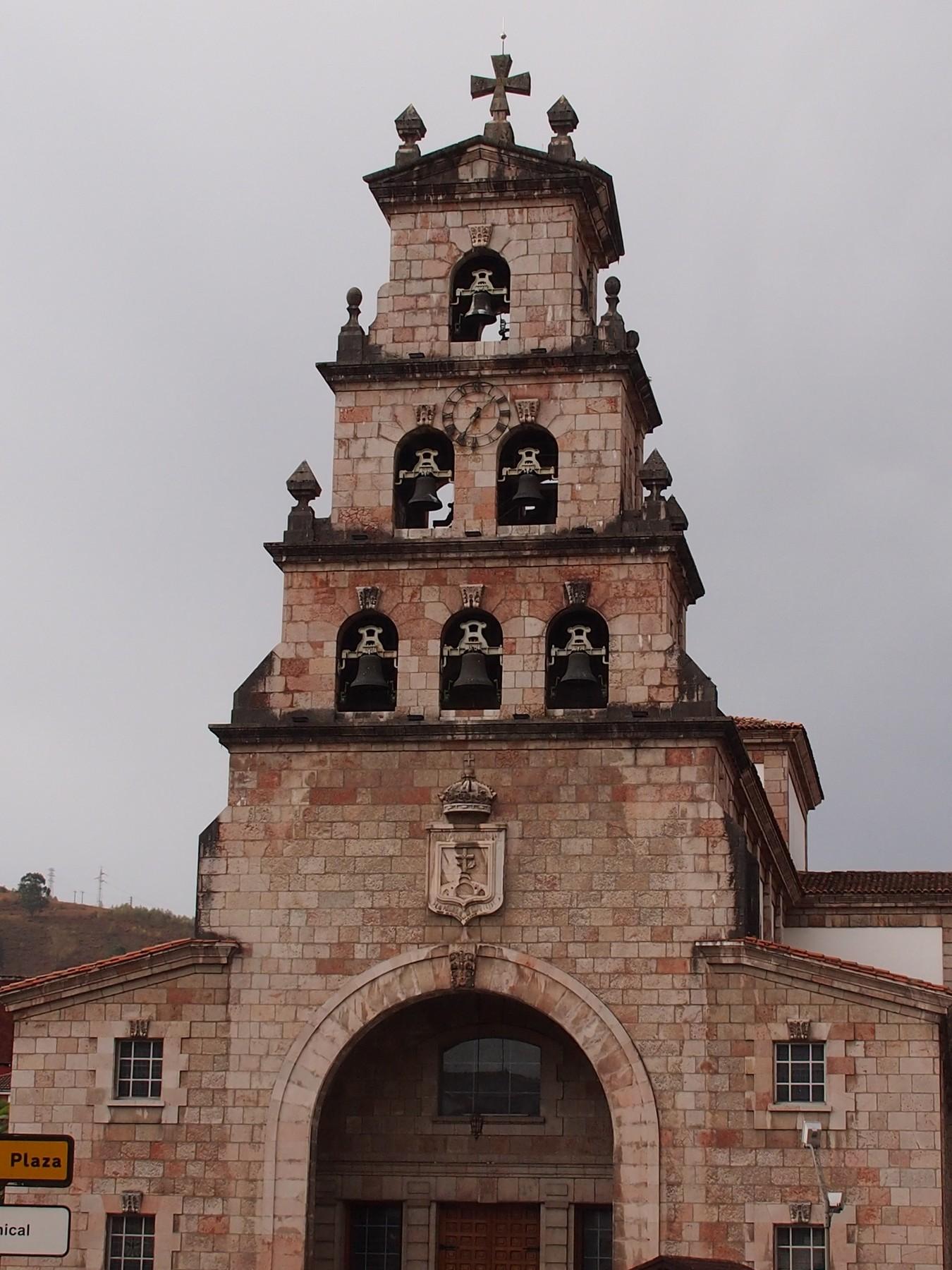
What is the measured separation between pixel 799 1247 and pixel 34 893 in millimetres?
85717

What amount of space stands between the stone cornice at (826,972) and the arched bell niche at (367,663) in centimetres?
586

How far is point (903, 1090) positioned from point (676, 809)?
4771 millimetres

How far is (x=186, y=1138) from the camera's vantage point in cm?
2975

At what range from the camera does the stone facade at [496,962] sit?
28688mm

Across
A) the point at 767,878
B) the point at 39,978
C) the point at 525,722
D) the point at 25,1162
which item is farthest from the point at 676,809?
the point at 25,1162

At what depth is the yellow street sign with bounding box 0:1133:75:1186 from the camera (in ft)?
49.9

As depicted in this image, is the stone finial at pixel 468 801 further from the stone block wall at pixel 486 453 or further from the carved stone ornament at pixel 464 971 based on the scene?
the stone block wall at pixel 486 453

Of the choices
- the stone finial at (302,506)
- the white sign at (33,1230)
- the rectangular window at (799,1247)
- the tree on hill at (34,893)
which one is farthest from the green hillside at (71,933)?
the white sign at (33,1230)

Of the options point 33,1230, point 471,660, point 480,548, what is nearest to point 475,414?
point 480,548

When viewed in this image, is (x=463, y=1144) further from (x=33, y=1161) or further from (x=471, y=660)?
(x=33, y=1161)

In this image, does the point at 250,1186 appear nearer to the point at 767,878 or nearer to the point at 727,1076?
the point at 727,1076

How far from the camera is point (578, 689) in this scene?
31172 millimetres

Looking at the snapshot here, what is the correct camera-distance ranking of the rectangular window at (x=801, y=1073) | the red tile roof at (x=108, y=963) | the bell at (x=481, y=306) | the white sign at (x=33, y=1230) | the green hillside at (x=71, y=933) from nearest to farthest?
the white sign at (x=33, y=1230), the rectangular window at (x=801, y=1073), the red tile roof at (x=108, y=963), the bell at (x=481, y=306), the green hillside at (x=71, y=933)

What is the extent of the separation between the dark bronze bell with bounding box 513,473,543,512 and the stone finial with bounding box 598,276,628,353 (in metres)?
2.25
